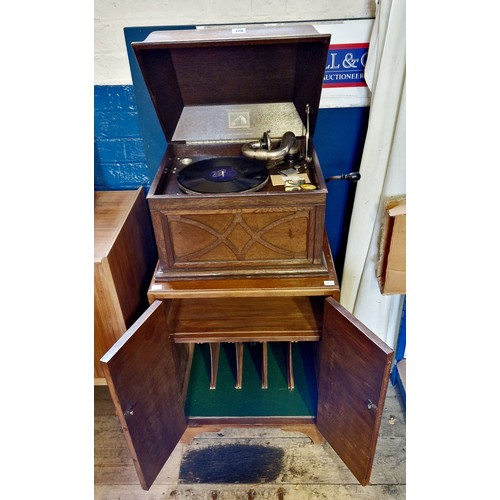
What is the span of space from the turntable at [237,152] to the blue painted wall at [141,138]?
0.20 meters

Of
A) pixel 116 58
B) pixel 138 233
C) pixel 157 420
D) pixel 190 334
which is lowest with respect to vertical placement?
pixel 157 420

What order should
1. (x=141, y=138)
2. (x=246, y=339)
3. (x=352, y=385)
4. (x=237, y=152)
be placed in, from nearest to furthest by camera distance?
(x=352, y=385), (x=246, y=339), (x=237, y=152), (x=141, y=138)

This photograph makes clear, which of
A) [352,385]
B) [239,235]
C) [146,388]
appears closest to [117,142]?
[239,235]

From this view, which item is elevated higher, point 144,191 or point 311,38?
point 311,38

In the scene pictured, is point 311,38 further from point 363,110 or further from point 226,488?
point 226,488

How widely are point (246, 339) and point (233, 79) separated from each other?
0.92 meters

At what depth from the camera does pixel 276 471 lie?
164cm

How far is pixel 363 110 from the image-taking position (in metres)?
1.66

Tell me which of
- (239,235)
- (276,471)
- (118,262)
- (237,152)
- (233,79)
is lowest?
(276,471)

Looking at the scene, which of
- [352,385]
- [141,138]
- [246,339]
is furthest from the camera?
[141,138]

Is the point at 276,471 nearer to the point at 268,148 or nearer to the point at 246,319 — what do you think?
the point at 246,319

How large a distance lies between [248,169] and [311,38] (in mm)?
430

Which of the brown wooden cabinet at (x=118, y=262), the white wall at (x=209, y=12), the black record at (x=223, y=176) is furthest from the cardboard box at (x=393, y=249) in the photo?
the brown wooden cabinet at (x=118, y=262)

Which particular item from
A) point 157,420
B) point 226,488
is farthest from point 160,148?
point 226,488
